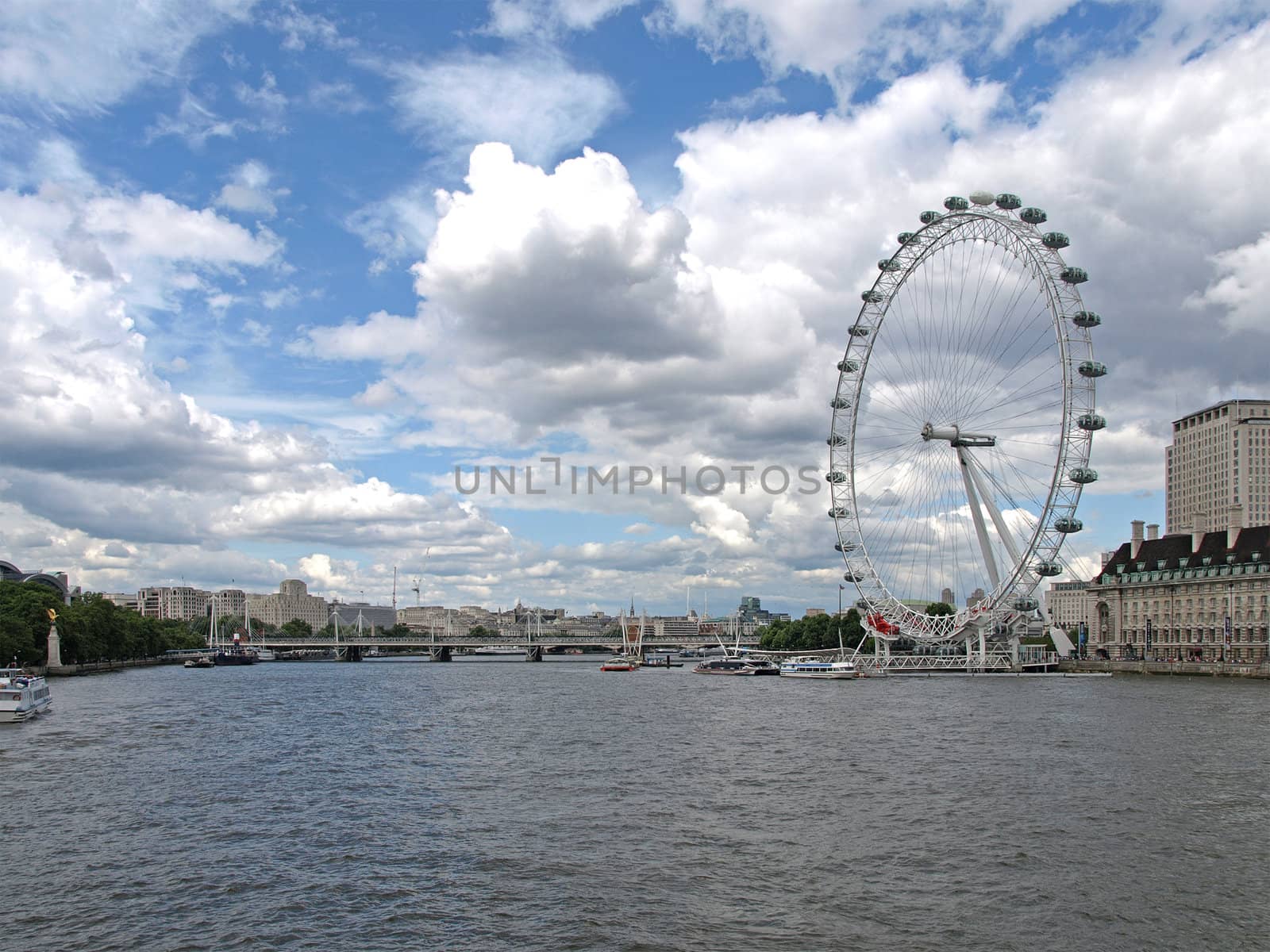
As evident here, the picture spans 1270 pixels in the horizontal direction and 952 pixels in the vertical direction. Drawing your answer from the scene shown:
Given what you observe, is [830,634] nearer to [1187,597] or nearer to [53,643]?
[1187,597]

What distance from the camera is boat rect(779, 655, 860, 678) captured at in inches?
4641

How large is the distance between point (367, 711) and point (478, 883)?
52.0 m

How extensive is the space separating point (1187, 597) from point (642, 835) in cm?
11534

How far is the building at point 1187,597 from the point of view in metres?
115

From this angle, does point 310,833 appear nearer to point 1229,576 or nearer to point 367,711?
point 367,711

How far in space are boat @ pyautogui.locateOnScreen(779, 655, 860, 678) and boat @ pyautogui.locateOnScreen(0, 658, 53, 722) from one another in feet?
250

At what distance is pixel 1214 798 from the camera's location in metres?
34.9

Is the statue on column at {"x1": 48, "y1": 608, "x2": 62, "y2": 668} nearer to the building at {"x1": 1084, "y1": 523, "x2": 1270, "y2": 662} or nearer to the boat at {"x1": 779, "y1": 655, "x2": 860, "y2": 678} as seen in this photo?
the boat at {"x1": 779, "y1": 655, "x2": 860, "y2": 678}

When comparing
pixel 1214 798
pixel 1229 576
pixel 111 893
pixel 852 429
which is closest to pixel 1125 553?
pixel 1229 576

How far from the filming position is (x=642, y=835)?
29.7m

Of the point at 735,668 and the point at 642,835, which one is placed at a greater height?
the point at 642,835

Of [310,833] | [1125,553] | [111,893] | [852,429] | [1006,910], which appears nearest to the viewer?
[1006,910]

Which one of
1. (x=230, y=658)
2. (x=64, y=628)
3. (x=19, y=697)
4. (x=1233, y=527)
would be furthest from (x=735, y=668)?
(x=230, y=658)

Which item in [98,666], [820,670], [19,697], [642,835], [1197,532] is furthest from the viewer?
[98,666]
